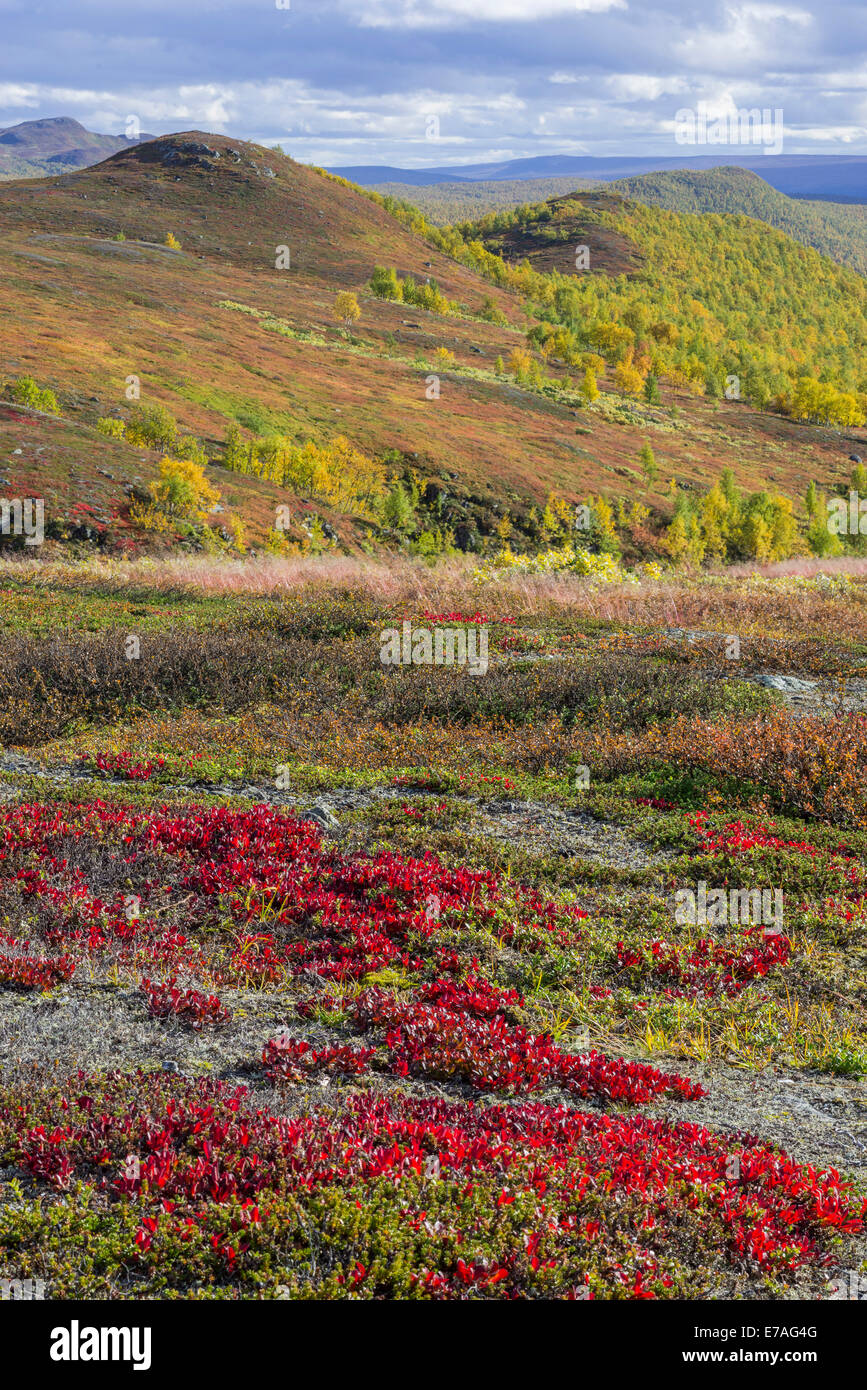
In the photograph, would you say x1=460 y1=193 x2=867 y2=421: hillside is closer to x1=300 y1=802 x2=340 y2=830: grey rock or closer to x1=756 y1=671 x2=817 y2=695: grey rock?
x1=756 y1=671 x2=817 y2=695: grey rock

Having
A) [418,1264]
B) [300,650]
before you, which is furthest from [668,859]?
[300,650]

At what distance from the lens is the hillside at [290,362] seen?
46.3 meters

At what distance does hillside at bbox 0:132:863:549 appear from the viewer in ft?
152

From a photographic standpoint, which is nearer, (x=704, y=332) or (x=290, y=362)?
(x=290, y=362)

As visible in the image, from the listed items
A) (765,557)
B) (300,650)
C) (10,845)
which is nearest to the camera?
(10,845)

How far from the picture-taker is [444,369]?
306 feet

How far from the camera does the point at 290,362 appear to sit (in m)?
74.8

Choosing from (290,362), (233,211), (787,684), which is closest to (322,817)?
(787,684)

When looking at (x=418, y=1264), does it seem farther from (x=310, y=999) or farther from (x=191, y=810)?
(x=191, y=810)

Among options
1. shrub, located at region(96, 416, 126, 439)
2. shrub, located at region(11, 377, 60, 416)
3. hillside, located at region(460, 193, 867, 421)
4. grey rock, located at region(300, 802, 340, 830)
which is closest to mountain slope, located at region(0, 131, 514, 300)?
hillside, located at region(460, 193, 867, 421)

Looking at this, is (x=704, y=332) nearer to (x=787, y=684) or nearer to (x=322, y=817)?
(x=787, y=684)

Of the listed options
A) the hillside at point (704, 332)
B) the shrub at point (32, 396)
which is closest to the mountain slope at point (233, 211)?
the hillside at point (704, 332)

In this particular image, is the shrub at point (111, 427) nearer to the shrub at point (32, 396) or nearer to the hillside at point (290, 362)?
the hillside at point (290, 362)

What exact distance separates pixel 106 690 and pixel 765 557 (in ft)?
168
